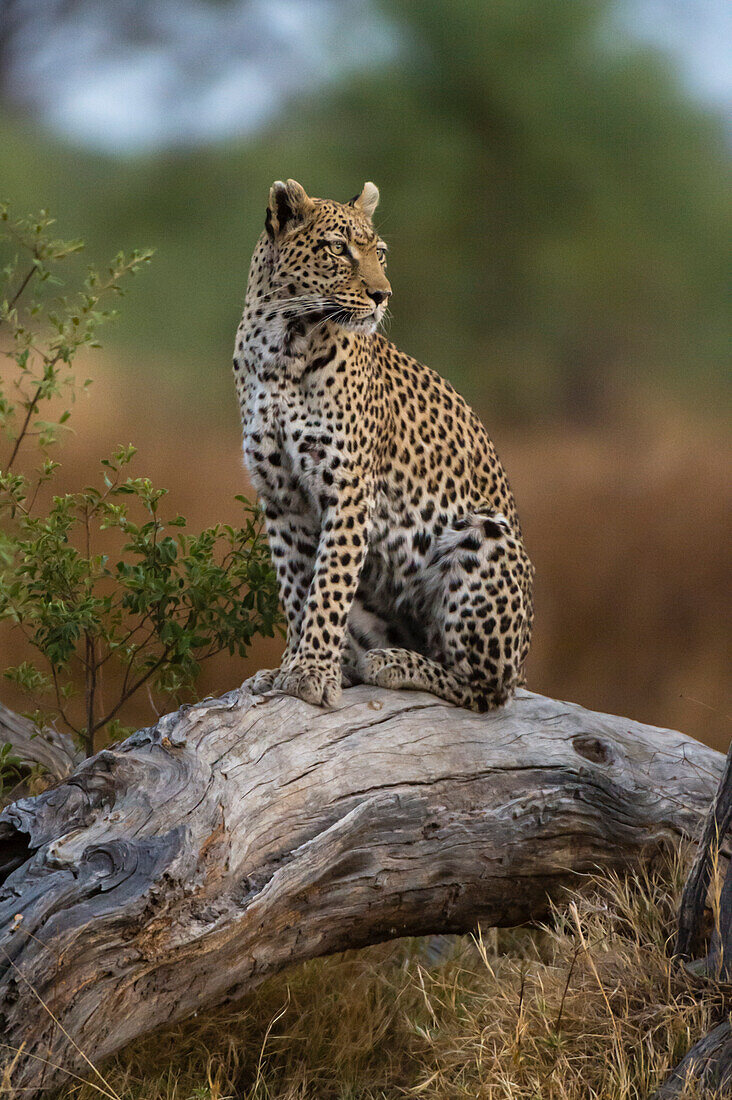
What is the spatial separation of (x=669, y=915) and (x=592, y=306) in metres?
4.33

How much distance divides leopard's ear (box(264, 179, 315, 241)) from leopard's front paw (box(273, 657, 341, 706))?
176 cm

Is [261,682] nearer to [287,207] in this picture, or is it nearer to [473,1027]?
[473,1027]

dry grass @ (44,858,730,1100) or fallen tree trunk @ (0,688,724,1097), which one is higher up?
fallen tree trunk @ (0,688,724,1097)

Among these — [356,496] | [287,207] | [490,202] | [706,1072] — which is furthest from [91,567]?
[490,202]

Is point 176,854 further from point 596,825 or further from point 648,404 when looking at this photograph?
point 648,404

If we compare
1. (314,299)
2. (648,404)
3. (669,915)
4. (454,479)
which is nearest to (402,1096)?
(669,915)

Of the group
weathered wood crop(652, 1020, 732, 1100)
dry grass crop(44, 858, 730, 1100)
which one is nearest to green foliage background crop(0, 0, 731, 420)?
dry grass crop(44, 858, 730, 1100)

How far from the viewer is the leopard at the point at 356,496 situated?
4430 mm

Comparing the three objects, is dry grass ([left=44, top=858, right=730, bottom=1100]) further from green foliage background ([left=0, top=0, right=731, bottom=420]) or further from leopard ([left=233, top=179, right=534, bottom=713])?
green foliage background ([left=0, top=0, right=731, bottom=420])

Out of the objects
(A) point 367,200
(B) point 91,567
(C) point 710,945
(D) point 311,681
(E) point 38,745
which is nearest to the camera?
(C) point 710,945

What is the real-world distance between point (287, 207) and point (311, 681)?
1924 mm

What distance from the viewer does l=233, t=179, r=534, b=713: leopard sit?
443cm

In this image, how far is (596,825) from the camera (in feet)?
14.5

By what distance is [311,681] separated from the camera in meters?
4.25
